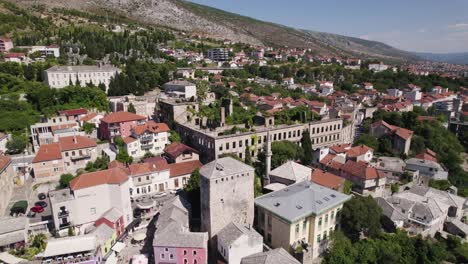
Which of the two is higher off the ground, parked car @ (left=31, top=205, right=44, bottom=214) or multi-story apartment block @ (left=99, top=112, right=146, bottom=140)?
multi-story apartment block @ (left=99, top=112, right=146, bottom=140)

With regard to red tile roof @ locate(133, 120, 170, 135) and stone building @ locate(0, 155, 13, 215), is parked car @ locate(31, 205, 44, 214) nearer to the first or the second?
stone building @ locate(0, 155, 13, 215)

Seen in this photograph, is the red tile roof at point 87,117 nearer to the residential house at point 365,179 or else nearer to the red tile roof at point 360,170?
the red tile roof at point 360,170

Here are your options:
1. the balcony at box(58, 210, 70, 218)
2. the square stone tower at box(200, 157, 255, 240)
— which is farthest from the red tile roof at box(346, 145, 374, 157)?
the balcony at box(58, 210, 70, 218)

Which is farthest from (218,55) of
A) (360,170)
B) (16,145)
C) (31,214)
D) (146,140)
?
(31,214)

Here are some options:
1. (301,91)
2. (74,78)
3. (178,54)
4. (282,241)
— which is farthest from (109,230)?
(178,54)

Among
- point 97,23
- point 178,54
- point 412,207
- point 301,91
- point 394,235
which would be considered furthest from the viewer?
point 97,23

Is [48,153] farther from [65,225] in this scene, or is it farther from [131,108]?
[131,108]

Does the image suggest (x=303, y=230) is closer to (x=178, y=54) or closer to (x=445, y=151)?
(x=445, y=151)
